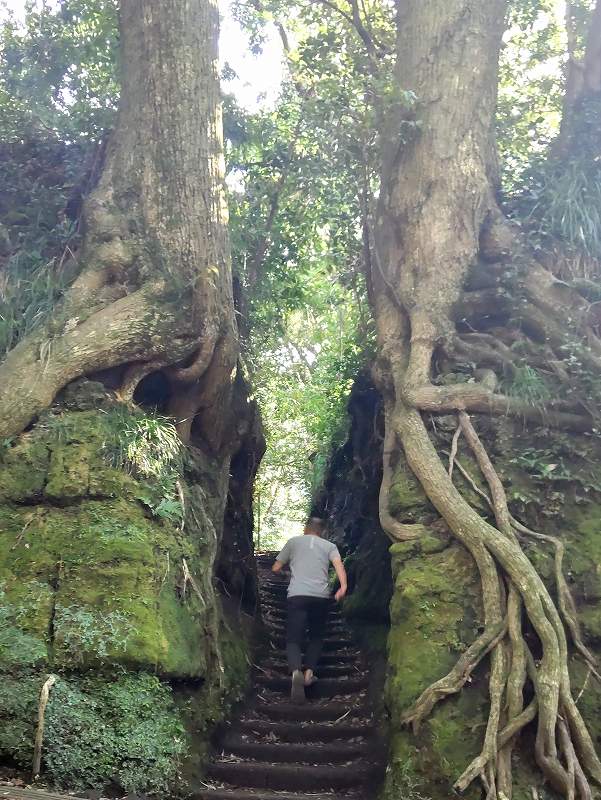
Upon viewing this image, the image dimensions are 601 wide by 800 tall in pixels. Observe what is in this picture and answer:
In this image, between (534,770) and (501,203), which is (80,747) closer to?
(534,770)

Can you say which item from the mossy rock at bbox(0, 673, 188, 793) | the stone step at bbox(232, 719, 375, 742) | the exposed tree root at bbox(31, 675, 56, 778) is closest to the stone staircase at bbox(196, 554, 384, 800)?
the stone step at bbox(232, 719, 375, 742)

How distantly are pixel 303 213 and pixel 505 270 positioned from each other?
11.4 feet

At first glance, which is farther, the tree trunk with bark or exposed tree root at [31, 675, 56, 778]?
the tree trunk with bark

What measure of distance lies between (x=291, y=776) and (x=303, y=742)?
694 mm

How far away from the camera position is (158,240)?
22.5ft

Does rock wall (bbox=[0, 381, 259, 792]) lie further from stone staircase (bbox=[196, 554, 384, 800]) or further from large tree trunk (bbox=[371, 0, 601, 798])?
large tree trunk (bbox=[371, 0, 601, 798])

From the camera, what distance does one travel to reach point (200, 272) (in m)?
6.78

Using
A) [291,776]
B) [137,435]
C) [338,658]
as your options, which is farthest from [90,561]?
[338,658]

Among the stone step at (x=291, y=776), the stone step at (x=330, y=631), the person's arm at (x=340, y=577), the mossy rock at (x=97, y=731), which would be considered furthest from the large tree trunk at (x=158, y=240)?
the stone step at (x=330, y=631)

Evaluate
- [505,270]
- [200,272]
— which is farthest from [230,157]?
[505,270]

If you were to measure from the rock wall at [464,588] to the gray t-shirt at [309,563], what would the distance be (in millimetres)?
1217

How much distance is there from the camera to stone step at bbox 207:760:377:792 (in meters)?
5.29

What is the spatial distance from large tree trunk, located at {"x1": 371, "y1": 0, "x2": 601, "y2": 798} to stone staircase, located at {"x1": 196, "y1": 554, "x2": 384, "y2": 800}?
0.96 metres

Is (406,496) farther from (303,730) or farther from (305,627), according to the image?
(303,730)
